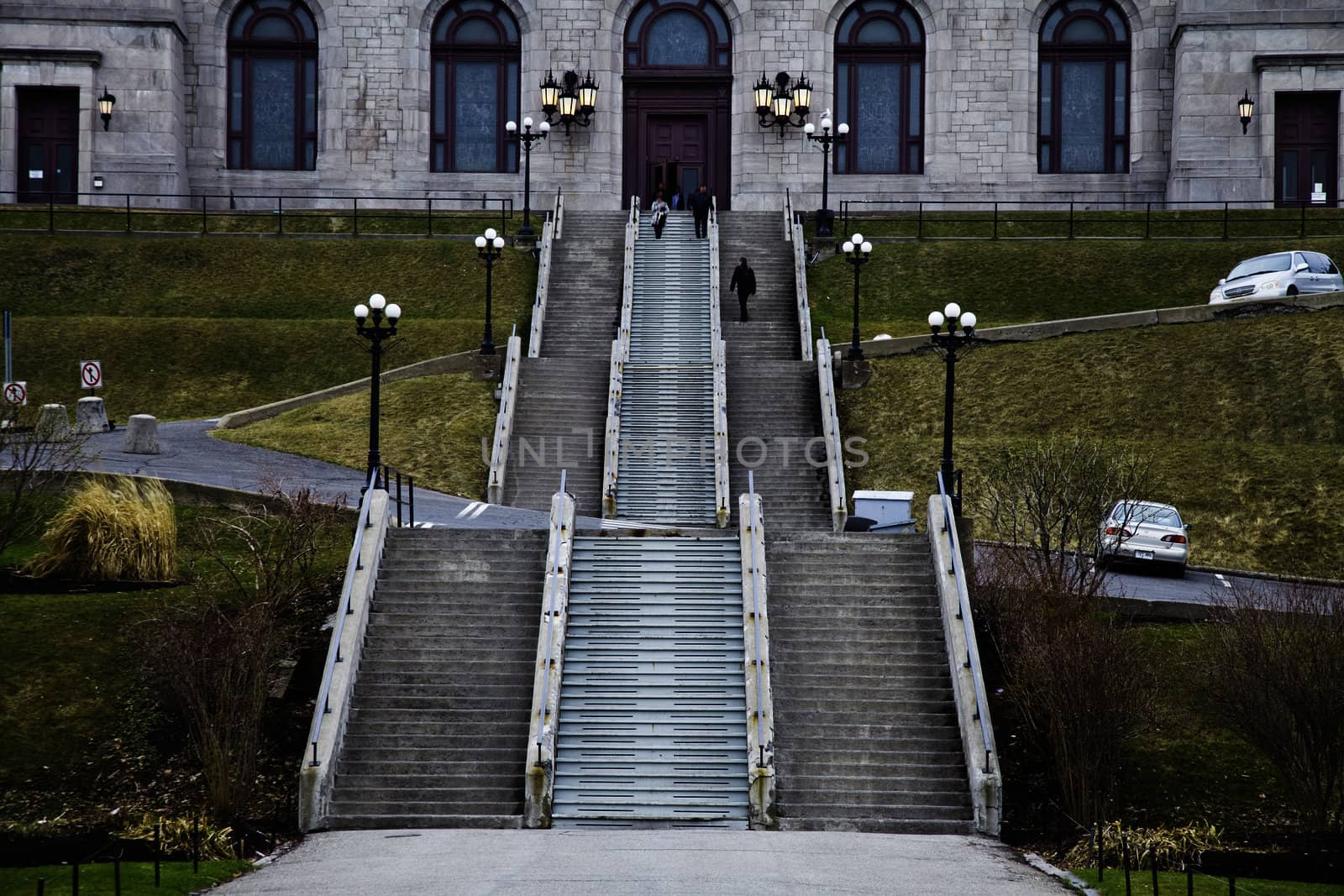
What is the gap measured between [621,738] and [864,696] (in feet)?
9.48

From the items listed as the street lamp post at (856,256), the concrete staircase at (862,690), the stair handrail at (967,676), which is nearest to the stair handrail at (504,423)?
the street lamp post at (856,256)

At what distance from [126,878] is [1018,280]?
31032 millimetres

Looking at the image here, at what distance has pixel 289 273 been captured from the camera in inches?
1708

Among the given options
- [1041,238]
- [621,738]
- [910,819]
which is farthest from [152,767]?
[1041,238]

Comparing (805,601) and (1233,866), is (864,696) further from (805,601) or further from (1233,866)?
(1233,866)

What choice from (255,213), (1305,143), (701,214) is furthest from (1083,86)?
(255,213)

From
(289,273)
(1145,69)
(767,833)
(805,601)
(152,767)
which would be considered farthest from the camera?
(1145,69)

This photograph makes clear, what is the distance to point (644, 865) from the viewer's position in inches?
607

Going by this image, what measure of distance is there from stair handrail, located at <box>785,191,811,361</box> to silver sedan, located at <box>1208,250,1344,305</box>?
28.4 ft

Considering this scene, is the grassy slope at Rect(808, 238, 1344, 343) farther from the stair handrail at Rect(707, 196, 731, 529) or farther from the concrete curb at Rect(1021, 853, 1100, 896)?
the concrete curb at Rect(1021, 853, 1100, 896)

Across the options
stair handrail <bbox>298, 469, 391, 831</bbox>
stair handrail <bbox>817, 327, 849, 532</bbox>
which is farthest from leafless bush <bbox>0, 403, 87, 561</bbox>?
stair handrail <bbox>817, 327, 849, 532</bbox>

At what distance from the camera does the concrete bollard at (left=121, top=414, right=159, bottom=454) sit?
3122cm

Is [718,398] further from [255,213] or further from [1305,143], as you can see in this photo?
[1305,143]

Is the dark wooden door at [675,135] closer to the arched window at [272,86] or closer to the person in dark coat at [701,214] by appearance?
the person in dark coat at [701,214]
